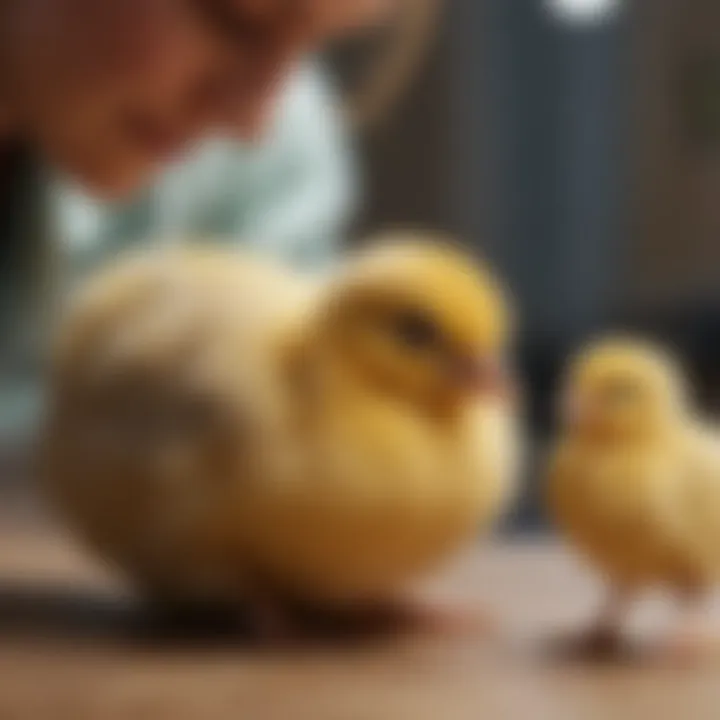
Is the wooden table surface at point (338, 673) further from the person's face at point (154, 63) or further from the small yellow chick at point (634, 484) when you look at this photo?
the person's face at point (154, 63)

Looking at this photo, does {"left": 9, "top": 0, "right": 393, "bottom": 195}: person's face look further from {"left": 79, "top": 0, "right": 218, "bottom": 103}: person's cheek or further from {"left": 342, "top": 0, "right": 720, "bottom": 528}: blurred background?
{"left": 342, "top": 0, "right": 720, "bottom": 528}: blurred background

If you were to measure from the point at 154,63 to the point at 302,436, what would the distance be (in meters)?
0.13

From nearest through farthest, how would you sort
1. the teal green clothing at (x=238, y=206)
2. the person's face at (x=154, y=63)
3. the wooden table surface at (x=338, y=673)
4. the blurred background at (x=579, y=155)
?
the wooden table surface at (x=338, y=673), the person's face at (x=154, y=63), the teal green clothing at (x=238, y=206), the blurred background at (x=579, y=155)

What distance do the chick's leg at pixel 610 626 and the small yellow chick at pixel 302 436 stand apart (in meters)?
0.05

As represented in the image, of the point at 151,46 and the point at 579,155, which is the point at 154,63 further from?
the point at 579,155

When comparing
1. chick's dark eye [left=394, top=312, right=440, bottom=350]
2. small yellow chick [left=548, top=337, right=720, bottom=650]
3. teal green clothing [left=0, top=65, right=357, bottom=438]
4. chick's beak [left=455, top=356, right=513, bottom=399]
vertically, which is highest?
teal green clothing [left=0, top=65, right=357, bottom=438]

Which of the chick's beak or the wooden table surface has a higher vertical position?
the chick's beak

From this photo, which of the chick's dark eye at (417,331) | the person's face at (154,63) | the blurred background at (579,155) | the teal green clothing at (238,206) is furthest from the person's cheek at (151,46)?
the blurred background at (579,155)

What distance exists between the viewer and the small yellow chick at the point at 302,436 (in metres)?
0.50

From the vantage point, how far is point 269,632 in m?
0.51

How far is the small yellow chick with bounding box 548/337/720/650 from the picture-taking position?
0.48 m

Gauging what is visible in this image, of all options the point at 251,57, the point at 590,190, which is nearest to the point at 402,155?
the point at 590,190

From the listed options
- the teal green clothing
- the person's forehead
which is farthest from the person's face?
the teal green clothing

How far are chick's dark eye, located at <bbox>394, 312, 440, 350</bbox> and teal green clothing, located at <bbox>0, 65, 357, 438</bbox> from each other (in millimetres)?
442
